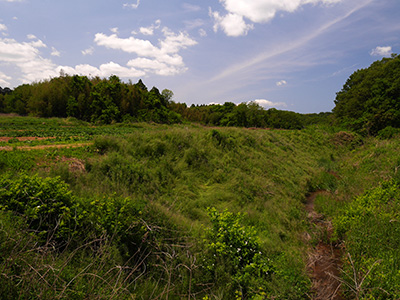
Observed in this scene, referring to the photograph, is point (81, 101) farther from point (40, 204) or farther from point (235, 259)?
point (235, 259)

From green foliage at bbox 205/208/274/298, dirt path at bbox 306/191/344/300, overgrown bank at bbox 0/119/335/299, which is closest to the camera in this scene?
overgrown bank at bbox 0/119/335/299

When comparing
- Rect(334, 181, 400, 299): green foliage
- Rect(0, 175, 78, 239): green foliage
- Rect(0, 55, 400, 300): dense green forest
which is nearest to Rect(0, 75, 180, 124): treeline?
Rect(0, 55, 400, 300): dense green forest

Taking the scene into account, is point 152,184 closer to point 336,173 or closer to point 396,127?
point 336,173

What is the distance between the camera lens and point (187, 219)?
6391 millimetres

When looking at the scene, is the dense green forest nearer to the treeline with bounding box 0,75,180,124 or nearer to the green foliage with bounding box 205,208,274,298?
the green foliage with bounding box 205,208,274,298

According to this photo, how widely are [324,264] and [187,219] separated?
13.2ft

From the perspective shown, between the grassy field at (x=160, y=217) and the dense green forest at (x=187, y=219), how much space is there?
1.3 inches

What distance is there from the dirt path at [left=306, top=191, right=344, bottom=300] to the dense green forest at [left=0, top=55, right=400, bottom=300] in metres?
0.08

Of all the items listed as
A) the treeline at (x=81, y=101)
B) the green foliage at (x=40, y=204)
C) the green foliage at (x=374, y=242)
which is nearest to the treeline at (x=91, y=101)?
the treeline at (x=81, y=101)

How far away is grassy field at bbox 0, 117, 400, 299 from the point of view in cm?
307

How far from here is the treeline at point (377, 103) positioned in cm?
2300

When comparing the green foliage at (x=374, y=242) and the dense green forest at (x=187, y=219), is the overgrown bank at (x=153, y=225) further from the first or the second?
the green foliage at (x=374, y=242)

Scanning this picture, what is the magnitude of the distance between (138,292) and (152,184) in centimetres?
425

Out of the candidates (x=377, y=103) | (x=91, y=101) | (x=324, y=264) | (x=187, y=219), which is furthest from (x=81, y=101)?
(x=377, y=103)
